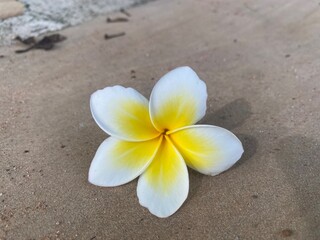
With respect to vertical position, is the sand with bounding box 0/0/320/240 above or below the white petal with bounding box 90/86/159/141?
below

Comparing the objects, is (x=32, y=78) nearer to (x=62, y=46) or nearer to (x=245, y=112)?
(x=62, y=46)

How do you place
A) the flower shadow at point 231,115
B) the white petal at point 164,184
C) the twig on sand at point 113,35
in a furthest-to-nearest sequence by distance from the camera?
the twig on sand at point 113,35 → the flower shadow at point 231,115 → the white petal at point 164,184

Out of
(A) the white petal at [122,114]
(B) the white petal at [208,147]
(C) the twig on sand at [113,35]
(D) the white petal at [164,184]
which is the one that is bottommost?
(C) the twig on sand at [113,35]

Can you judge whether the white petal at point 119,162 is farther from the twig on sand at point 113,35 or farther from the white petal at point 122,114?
the twig on sand at point 113,35

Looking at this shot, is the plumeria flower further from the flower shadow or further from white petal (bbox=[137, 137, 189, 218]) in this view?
the flower shadow

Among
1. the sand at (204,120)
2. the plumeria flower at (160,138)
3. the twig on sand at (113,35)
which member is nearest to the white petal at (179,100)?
the plumeria flower at (160,138)

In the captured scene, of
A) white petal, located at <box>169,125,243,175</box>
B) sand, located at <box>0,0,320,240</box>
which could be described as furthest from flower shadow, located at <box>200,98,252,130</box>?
white petal, located at <box>169,125,243,175</box>

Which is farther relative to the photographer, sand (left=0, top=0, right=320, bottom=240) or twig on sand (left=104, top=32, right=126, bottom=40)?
twig on sand (left=104, top=32, right=126, bottom=40)

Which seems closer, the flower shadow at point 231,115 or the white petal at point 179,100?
the white petal at point 179,100
